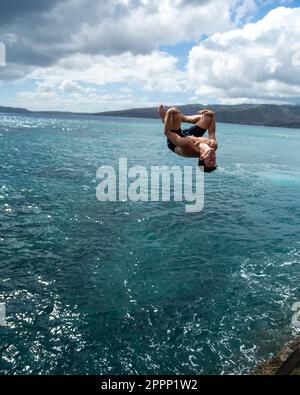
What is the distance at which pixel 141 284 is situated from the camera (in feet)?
66.0

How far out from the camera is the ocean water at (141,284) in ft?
49.1

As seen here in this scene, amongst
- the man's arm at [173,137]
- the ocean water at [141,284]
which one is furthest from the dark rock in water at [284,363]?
the man's arm at [173,137]

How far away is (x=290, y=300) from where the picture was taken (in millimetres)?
A: 19500

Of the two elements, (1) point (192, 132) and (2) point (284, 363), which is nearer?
(1) point (192, 132)

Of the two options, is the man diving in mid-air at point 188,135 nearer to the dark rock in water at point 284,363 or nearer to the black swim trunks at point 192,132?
the black swim trunks at point 192,132

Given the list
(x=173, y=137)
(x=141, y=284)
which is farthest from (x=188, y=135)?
(x=141, y=284)

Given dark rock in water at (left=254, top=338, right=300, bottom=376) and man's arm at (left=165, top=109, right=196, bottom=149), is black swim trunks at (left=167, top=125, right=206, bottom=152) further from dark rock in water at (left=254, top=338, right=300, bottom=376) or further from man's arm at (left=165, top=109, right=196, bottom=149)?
dark rock in water at (left=254, top=338, right=300, bottom=376)

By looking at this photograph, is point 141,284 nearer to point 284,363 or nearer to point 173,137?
point 284,363

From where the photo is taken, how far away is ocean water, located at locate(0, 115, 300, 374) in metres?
15.0

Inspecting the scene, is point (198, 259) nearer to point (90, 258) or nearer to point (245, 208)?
point (90, 258)

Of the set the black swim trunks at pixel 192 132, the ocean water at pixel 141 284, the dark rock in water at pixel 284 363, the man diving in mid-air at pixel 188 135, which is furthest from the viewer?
the ocean water at pixel 141 284

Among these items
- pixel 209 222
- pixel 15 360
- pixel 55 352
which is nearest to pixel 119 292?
pixel 55 352

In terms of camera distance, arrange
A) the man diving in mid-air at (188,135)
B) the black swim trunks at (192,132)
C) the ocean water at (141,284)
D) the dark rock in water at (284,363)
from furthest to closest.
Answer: the ocean water at (141,284)
the dark rock in water at (284,363)
the black swim trunks at (192,132)
the man diving in mid-air at (188,135)

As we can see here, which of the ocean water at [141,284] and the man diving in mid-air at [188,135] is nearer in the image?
the man diving in mid-air at [188,135]
